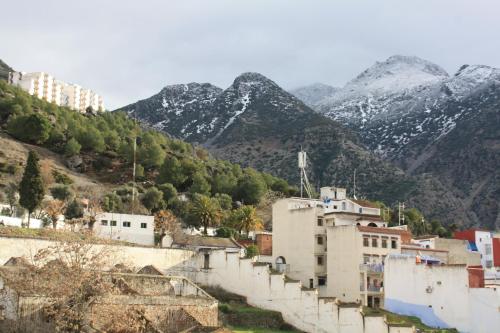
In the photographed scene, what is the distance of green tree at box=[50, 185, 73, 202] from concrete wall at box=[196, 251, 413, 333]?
123 feet

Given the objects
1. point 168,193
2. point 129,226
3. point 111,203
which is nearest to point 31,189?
point 129,226

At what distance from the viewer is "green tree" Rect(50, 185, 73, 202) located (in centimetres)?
8631

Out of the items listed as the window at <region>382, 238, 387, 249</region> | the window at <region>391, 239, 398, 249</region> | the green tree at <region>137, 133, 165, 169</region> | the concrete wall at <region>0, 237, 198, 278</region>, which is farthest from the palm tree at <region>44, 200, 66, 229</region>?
the green tree at <region>137, 133, 165, 169</region>

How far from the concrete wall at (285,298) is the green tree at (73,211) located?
91.2 ft

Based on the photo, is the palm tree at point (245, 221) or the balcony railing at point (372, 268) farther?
the palm tree at point (245, 221)

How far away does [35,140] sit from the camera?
12081 cm

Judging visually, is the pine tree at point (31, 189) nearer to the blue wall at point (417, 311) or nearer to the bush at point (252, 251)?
the bush at point (252, 251)

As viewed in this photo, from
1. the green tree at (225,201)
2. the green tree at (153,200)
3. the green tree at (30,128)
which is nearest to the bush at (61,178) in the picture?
the green tree at (153,200)

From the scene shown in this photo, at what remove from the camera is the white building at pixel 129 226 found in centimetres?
7338

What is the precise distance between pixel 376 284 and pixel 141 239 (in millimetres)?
27471

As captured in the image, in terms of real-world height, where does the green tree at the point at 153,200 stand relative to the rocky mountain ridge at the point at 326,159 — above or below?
below

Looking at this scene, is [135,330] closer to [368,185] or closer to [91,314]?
[91,314]

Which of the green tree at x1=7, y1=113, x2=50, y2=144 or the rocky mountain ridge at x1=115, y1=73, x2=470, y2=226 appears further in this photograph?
the rocky mountain ridge at x1=115, y1=73, x2=470, y2=226

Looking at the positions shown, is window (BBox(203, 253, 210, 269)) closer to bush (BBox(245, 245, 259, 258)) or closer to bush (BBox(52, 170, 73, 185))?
bush (BBox(245, 245, 259, 258))
